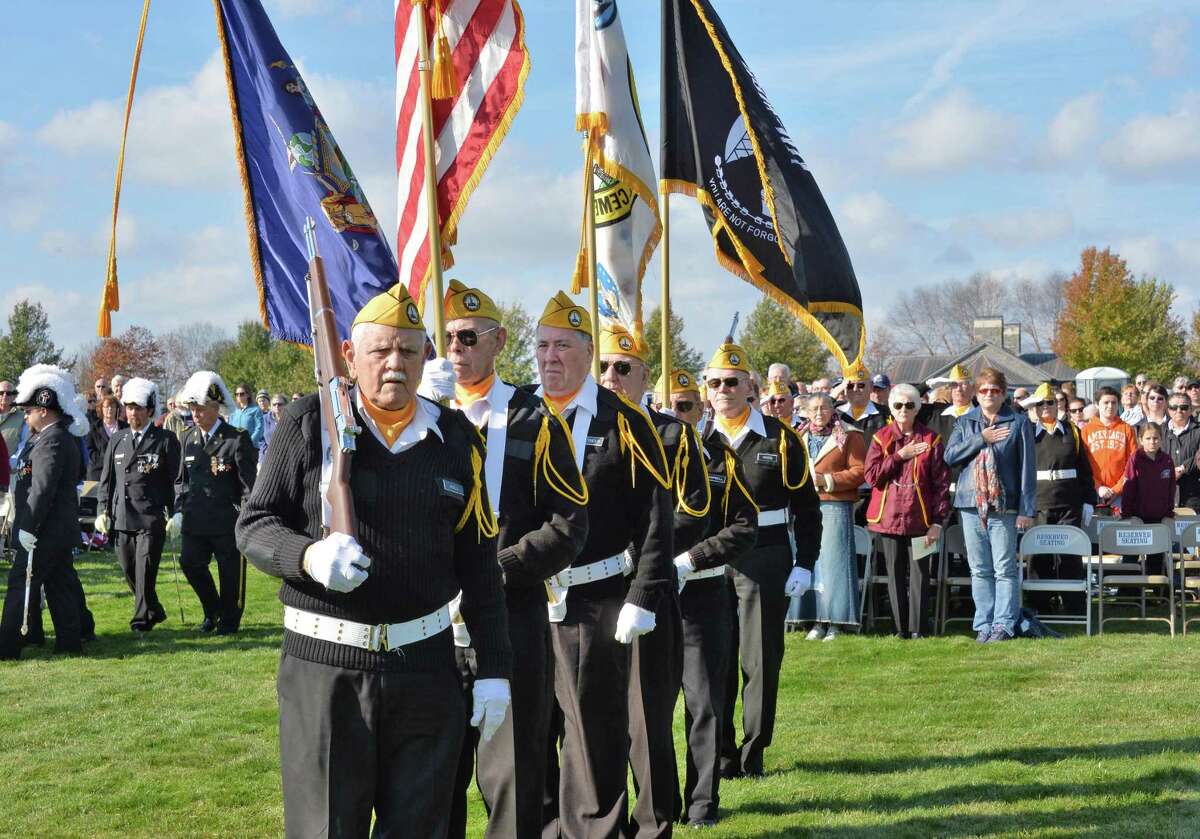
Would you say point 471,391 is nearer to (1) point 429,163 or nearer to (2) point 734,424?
(1) point 429,163

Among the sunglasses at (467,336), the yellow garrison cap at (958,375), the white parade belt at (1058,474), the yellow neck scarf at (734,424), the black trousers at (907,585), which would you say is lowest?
the black trousers at (907,585)

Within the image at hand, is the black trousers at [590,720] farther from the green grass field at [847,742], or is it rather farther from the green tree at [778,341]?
the green tree at [778,341]

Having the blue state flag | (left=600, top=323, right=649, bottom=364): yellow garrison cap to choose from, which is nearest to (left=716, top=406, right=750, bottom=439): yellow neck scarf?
(left=600, top=323, right=649, bottom=364): yellow garrison cap

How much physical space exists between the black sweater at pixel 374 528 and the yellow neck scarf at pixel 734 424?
4270mm

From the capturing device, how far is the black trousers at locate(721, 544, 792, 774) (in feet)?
26.2

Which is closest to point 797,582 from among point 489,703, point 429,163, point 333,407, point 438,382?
point 429,163

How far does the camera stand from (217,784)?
7684 mm

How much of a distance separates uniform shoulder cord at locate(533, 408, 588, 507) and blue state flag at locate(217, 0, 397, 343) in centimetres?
207

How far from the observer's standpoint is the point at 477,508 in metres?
4.37

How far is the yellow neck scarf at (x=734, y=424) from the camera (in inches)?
331

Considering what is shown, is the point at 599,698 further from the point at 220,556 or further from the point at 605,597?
the point at 220,556

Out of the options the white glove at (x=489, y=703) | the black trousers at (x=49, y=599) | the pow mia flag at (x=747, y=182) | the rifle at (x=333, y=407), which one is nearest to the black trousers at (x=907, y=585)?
the pow mia flag at (x=747, y=182)

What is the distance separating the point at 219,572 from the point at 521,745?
8.58m

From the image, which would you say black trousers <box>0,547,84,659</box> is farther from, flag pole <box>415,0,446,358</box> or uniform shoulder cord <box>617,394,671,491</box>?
uniform shoulder cord <box>617,394,671,491</box>
